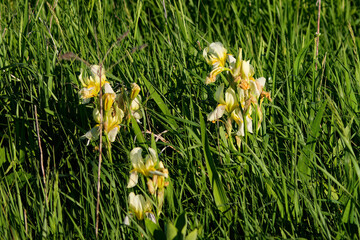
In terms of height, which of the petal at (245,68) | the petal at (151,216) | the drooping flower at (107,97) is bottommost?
the petal at (151,216)

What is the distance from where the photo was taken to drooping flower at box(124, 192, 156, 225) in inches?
66.4

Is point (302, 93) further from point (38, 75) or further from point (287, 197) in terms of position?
point (38, 75)

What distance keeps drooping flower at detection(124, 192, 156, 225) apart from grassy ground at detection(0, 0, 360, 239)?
0.05 meters

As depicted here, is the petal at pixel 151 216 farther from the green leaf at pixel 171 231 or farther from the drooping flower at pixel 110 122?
the drooping flower at pixel 110 122

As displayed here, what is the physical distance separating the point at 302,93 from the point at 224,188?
2.23 feet

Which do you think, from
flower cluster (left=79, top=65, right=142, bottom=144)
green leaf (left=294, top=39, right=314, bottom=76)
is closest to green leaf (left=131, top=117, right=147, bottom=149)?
flower cluster (left=79, top=65, right=142, bottom=144)

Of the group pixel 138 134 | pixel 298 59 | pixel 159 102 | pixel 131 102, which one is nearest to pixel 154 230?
pixel 138 134

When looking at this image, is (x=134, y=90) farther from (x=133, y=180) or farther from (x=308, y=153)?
(x=308, y=153)

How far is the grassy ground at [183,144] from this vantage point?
1.76 meters

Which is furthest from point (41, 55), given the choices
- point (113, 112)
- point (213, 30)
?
point (213, 30)

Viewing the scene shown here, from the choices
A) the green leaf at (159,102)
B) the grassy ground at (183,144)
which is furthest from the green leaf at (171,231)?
the green leaf at (159,102)

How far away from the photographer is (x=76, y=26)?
3.04 metres

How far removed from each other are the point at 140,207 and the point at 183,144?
0.57m

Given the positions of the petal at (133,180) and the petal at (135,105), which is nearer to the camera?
the petal at (133,180)
